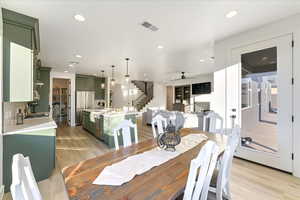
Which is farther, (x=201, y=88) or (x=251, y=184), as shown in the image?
(x=201, y=88)

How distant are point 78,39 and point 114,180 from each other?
10.7ft

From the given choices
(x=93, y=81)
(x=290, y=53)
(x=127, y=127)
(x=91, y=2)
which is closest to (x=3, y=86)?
(x=91, y=2)

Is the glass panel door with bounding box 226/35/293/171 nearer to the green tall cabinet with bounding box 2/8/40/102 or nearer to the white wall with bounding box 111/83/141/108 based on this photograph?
the green tall cabinet with bounding box 2/8/40/102

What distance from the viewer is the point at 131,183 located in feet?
3.40

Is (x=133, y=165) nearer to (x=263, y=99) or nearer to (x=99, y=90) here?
(x=263, y=99)

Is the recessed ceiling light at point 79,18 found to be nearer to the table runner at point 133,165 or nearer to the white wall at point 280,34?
the table runner at point 133,165

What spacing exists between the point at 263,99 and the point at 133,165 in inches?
118

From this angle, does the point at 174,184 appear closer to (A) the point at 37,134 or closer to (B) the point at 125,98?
(A) the point at 37,134

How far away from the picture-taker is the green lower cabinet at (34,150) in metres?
2.11

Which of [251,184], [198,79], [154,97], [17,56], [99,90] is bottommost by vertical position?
[251,184]

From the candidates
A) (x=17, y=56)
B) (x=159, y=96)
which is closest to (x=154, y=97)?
(x=159, y=96)

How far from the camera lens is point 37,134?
7.78 ft

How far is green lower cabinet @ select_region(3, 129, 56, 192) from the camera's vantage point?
6.91ft

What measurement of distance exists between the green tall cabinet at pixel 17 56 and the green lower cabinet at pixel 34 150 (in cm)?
59
